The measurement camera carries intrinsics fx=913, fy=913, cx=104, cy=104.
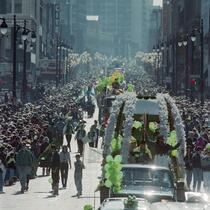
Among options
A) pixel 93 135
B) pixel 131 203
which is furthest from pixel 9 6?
pixel 131 203

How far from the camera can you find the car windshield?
17500 millimetres

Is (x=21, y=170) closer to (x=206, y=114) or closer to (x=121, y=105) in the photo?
(x=121, y=105)

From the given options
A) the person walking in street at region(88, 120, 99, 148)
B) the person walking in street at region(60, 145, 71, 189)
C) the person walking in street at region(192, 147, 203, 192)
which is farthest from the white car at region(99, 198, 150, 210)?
the person walking in street at region(88, 120, 99, 148)

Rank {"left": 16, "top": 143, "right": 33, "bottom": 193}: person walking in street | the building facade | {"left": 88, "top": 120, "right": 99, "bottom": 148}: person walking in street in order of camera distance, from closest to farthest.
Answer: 1. {"left": 16, "top": 143, "right": 33, "bottom": 193}: person walking in street
2. {"left": 88, "top": 120, "right": 99, "bottom": 148}: person walking in street
3. the building facade

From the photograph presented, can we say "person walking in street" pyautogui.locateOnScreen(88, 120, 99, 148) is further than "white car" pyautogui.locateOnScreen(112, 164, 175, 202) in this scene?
Yes

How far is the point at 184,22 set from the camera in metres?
167

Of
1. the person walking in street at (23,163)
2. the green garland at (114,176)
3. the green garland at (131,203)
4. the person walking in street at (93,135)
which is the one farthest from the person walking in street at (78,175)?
the person walking in street at (93,135)

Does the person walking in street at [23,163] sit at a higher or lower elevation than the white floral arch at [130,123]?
lower

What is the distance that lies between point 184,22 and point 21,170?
144m

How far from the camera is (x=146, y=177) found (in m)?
17.8

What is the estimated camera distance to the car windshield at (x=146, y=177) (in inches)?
689

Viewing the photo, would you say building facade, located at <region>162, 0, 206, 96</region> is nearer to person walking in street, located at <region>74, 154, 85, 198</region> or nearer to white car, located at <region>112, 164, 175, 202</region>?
person walking in street, located at <region>74, 154, 85, 198</region>

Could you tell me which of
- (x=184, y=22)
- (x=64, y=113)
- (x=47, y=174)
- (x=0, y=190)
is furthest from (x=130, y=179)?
(x=184, y=22)

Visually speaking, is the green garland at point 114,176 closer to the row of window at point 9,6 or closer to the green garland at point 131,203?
the green garland at point 131,203
